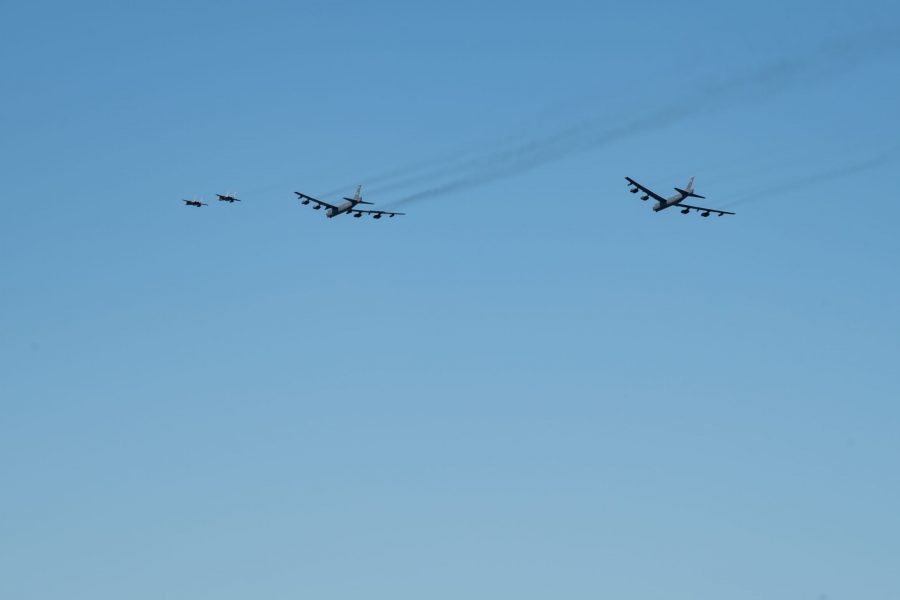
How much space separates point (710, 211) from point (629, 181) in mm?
8143

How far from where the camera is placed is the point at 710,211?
646ft

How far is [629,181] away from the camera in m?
195
